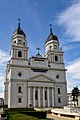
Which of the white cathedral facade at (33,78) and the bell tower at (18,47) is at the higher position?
Answer: the bell tower at (18,47)

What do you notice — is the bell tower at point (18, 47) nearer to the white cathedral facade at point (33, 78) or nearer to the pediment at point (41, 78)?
the white cathedral facade at point (33, 78)

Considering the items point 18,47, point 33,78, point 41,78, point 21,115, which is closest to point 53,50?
point 41,78

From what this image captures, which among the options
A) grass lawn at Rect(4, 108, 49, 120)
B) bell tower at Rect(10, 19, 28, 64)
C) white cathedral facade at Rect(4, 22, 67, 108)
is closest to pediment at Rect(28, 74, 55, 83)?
white cathedral facade at Rect(4, 22, 67, 108)

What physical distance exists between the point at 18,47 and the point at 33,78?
1011 cm

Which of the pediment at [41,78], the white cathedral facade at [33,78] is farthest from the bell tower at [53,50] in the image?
the pediment at [41,78]

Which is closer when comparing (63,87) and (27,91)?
(27,91)

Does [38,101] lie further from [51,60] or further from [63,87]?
[51,60]

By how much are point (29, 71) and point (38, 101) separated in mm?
8691

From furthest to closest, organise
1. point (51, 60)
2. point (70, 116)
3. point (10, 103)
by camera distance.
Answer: point (51, 60), point (10, 103), point (70, 116)

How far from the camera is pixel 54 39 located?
56.2 m

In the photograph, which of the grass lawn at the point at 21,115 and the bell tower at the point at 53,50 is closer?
the grass lawn at the point at 21,115

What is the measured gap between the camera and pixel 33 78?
4775 cm

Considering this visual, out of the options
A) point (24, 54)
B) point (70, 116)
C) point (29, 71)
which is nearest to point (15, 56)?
point (24, 54)

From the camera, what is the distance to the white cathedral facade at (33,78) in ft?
151
